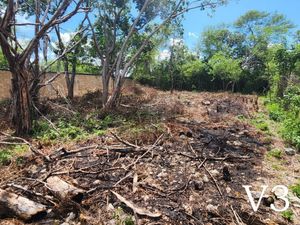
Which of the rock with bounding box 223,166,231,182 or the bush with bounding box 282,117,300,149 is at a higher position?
the bush with bounding box 282,117,300,149

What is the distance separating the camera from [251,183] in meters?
5.01

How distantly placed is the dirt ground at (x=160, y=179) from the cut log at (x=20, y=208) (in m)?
0.06

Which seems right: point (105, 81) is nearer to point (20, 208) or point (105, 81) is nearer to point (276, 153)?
point (276, 153)

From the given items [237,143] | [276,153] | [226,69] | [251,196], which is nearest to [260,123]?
[237,143]

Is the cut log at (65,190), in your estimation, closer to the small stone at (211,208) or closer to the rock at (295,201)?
the small stone at (211,208)

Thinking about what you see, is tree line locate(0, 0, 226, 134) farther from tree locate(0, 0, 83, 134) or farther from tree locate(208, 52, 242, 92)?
tree locate(208, 52, 242, 92)

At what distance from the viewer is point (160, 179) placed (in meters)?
4.96

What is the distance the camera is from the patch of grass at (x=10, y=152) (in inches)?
225

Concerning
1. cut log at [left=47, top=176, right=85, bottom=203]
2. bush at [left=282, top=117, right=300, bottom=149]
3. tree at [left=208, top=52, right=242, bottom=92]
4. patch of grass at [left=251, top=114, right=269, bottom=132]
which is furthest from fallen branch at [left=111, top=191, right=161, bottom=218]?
tree at [left=208, top=52, right=242, bottom=92]

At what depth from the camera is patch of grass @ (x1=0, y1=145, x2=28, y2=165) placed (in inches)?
225

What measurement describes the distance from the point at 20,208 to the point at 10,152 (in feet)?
8.77

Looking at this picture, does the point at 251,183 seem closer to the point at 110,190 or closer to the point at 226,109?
the point at 110,190

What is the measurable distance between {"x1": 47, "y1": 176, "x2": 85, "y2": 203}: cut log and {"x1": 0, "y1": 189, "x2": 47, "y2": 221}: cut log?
0.26 metres

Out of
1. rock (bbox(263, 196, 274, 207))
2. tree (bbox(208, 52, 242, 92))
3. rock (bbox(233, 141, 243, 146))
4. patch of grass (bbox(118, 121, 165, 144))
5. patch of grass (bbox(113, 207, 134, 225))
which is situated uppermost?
tree (bbox(208, 52, 242, 92))
